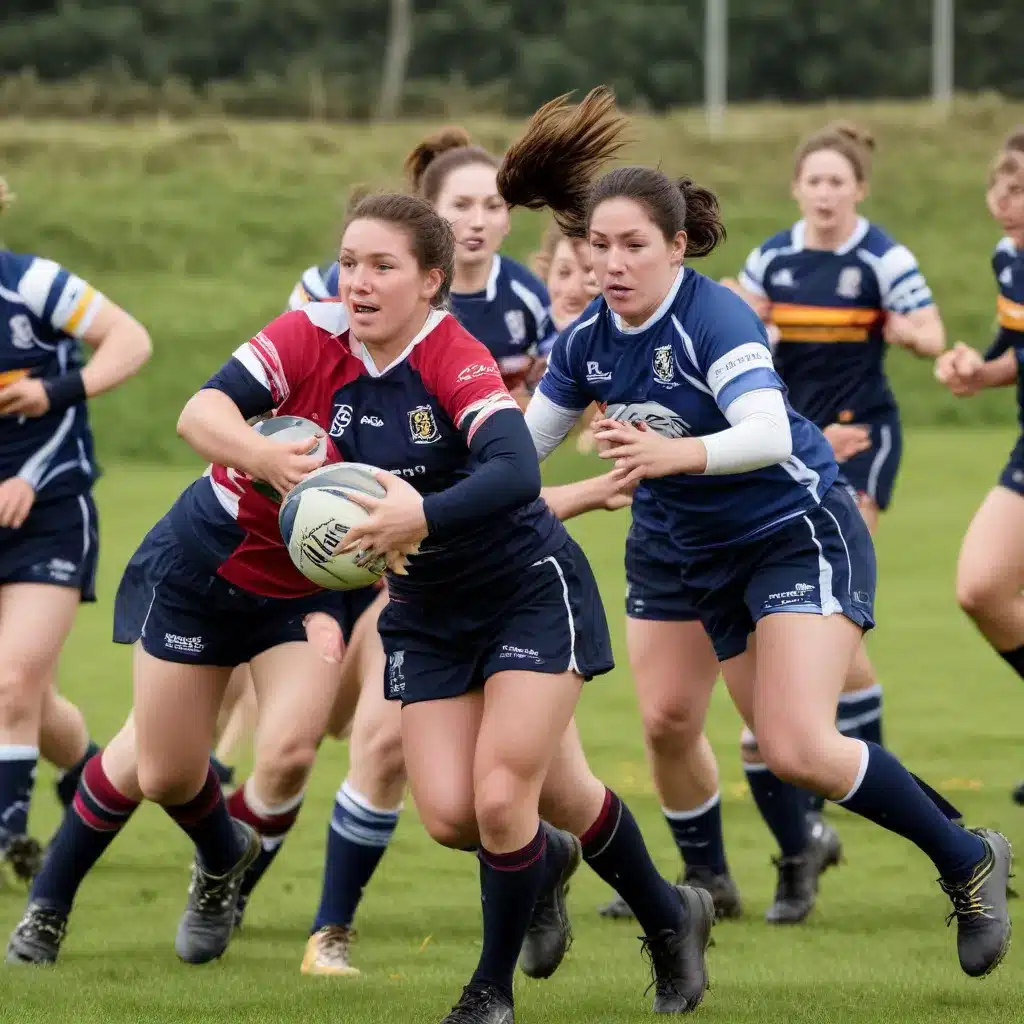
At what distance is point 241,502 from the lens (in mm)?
5129

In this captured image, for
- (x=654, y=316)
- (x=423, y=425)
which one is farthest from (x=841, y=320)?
(x=423, y=425)

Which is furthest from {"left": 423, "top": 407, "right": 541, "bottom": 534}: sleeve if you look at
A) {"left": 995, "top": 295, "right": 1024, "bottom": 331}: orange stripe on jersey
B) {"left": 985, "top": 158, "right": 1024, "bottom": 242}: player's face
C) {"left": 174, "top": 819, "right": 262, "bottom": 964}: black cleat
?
{"left": 995, "top": 295, "right": 1024, "bottom": 331}: orange stripe on jersey

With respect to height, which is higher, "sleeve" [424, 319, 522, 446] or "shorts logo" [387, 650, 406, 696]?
"sleeve" [424, 319, 522, 446]

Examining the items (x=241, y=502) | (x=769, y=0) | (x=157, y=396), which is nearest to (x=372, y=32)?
(x=769, y=0)

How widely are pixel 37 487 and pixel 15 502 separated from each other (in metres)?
0.15

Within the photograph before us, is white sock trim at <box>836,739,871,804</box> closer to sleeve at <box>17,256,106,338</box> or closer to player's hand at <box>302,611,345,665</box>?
player's hand at <box>302,611,345,665</box>

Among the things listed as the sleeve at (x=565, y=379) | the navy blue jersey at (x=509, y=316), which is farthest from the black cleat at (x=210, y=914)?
the navy blue jersey at (x=509, y=316)

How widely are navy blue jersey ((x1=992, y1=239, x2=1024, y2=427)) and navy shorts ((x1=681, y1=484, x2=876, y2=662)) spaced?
239 cm

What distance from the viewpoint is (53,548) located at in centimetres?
655

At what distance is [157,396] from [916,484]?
812cm

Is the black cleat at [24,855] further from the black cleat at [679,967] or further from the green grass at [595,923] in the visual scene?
the black cleat at [679,967]

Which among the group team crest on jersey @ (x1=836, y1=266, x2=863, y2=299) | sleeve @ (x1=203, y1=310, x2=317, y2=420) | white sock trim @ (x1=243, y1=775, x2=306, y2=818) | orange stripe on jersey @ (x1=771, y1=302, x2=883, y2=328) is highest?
sleeve @ (x1=203, y1=310, x2=317, y2=420)

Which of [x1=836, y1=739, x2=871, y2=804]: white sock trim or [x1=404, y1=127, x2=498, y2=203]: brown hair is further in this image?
[x1=404, y1=127, x2=498, y2=203]: brown hair

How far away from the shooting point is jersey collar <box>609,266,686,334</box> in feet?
16.2
